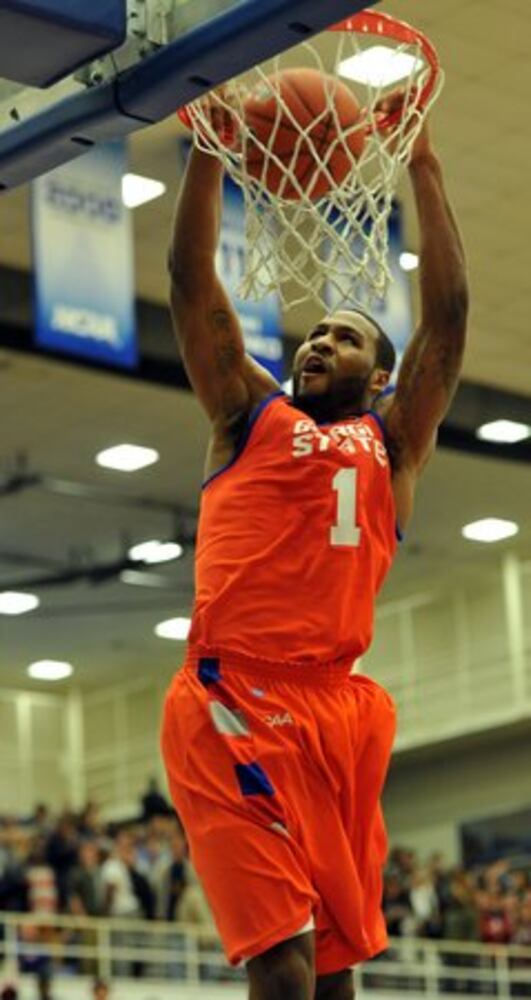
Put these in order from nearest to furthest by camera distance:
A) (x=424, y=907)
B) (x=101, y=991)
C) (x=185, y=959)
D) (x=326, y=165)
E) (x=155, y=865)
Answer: (x=326, y=165)
(x=101, y=991)
(x=185, y=959)
(x=155, y=865)
(x=424, y=907)

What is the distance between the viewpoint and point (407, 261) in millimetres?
17234

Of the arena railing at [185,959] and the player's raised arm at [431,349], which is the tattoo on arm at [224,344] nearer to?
the player's raised arm at [431,349]

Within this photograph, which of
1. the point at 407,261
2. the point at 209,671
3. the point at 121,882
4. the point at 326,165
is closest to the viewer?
the point at 209,671

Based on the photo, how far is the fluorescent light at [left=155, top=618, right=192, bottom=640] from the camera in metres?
30.5

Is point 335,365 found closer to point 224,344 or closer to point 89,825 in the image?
point 224,344

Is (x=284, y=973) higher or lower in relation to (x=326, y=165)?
lower

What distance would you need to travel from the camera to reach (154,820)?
2402 cm

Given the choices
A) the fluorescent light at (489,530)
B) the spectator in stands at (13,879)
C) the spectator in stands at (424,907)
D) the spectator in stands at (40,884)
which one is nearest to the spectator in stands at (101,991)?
the spectator in stands at (40,884)

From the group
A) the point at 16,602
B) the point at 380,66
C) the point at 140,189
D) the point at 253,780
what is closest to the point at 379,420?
the point at 253,780

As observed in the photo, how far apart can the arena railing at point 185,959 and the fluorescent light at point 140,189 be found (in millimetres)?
6225

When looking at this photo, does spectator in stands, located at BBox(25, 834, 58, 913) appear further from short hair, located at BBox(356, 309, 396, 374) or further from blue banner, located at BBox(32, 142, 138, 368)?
short hair, located at BBox(356, 309, 396, 374)

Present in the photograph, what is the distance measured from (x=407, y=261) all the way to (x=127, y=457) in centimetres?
755

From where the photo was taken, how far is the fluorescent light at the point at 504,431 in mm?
23672

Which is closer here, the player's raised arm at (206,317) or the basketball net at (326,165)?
the player's raised arm at (206,317)
